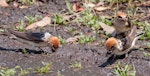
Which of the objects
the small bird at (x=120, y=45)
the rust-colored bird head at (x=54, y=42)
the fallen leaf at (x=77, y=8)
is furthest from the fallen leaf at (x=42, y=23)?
the small bird at (x=120, y=45)

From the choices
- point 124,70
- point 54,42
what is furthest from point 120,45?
point 54,42

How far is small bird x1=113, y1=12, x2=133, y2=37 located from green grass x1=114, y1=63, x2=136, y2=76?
1213mm

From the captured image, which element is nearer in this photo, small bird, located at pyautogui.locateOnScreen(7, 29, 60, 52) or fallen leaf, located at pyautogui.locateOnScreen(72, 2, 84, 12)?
small bird, located at pyautogui.locateOnScreen(7, 29, 60, 52)

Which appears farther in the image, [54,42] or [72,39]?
[72,39]

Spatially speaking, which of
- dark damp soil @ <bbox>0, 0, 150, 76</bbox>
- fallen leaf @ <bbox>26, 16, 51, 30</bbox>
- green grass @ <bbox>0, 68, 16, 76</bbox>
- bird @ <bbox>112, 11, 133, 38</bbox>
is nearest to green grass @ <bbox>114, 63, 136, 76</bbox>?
dark damp soil @ <bbox>0, 0, 150, 76</bbox>

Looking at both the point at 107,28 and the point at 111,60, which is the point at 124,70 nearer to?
the point at 111,60

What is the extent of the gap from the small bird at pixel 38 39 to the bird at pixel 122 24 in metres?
1.23

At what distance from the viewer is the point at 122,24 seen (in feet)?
32.1

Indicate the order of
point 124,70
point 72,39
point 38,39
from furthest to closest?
1. point 72,39
2. point 38,39
3. point 124,70

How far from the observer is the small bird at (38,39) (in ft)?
30.7

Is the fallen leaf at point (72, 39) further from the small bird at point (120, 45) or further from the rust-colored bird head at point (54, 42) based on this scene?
the small bird at point (120, 45)

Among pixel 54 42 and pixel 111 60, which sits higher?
pixel 54 42

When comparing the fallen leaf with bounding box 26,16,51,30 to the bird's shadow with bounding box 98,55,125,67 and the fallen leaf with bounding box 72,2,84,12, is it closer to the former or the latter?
the fallen leaf with bounding box 72,2,84,12

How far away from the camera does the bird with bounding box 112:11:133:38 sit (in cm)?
976
